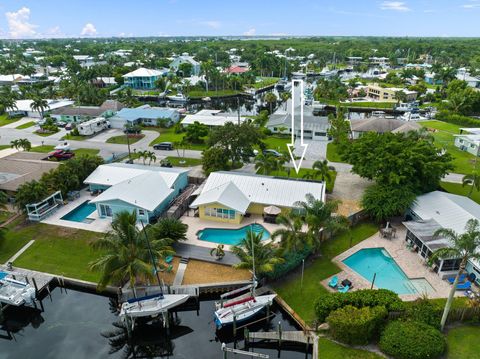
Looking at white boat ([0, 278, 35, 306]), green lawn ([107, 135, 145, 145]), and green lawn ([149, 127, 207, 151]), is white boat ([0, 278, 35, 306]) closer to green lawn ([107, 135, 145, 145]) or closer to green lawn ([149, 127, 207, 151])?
green lawn ([149, 127, 207, 151])

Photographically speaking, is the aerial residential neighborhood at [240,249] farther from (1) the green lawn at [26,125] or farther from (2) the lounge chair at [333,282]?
(1) the green lawn at [26,125]

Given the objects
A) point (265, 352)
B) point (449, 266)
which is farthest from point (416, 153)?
point (265, 352)

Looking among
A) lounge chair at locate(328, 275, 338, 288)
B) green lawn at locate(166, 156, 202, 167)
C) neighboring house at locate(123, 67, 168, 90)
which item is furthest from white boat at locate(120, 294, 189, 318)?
neighboring house at locate(123, 67, 168, 90)

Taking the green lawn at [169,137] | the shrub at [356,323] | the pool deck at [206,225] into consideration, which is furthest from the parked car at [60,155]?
the shrub at [356,323]

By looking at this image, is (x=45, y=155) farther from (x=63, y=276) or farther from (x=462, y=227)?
(x=462, y=227)

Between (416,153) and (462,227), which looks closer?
(462,227)

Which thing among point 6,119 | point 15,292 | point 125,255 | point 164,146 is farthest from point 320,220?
point 6,119
